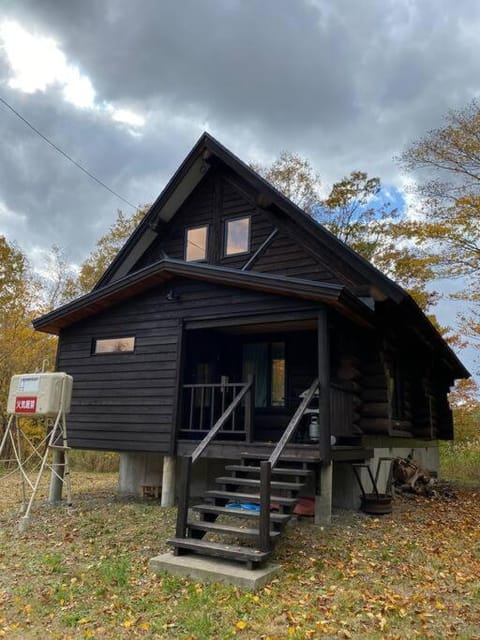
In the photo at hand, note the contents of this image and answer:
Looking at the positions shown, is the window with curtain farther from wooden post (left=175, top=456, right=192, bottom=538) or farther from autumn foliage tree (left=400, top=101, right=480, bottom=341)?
autumn foliage tree (left=400, top=101, right=480, bottom=341)

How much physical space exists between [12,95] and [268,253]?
6700mm

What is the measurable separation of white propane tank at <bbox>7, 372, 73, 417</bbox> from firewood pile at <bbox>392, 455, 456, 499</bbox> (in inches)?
285

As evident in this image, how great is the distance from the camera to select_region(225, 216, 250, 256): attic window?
11148mm

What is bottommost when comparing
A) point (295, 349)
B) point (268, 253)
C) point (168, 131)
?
point (295, 349)

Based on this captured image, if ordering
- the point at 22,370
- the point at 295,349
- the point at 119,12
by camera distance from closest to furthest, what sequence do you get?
the point at 295,349 < the point at 119,12 < the point at 22,370

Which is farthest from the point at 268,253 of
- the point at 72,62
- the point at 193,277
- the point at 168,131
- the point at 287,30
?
the point at 168,131

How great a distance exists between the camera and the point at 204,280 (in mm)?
8922

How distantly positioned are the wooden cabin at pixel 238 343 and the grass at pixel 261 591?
48.5 inches

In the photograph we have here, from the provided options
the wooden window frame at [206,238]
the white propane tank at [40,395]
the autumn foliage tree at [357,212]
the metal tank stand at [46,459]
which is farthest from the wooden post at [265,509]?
the autumn foliage tree at [357,212]

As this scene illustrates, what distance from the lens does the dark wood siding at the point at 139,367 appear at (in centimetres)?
892

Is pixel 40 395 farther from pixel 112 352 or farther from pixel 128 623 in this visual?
pixel 128 623

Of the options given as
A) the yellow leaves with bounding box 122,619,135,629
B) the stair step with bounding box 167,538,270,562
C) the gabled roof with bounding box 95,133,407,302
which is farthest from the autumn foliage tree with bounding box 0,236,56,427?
the yellow leaves with bounding box 122,619,135,629

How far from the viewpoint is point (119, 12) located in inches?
500

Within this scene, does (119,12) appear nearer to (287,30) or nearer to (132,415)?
(287,30)
